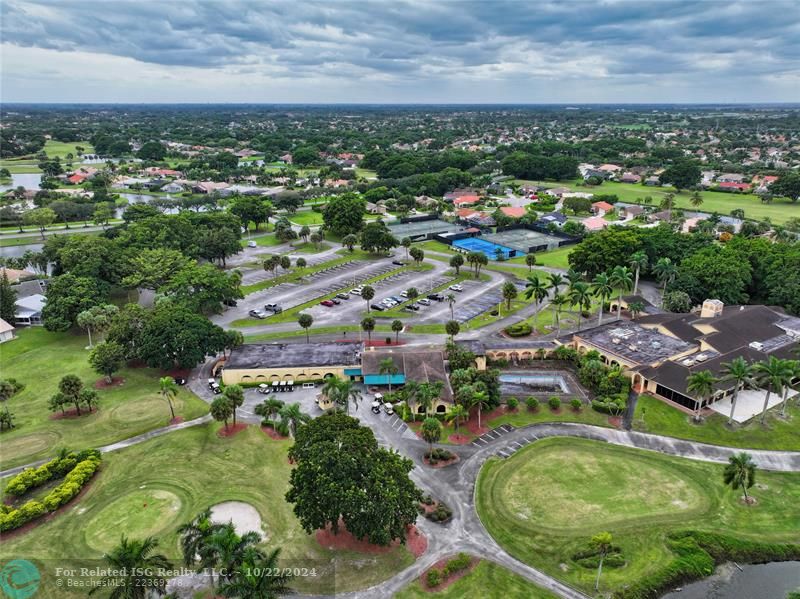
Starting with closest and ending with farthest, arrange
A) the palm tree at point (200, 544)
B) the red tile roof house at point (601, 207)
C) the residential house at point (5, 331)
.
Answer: the palm tree at point (200, 544) < the residential house at point (5, 331) < the red tile roof house at point (601, 207)

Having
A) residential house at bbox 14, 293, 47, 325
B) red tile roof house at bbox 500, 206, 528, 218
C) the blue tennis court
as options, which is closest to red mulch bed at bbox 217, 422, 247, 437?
residential house at bbox 14, 293, 47, 325

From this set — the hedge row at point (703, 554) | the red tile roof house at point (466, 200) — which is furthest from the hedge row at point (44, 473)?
the red tile roof house at point (466, 200)

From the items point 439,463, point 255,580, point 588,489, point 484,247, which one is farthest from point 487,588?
point 484,247

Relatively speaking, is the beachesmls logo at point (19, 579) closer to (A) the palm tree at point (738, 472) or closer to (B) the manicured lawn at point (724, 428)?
(A) the palm tree at point (738, 472)

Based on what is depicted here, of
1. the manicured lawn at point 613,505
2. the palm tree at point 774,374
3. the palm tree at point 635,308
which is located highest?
the palm tree at point 774,374

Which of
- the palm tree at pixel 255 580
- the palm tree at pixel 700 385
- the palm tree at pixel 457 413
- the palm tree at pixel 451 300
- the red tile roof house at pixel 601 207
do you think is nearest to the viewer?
the palm tree at pixel 255 580

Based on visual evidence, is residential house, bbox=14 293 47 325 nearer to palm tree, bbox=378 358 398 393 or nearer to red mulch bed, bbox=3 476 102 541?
red mulch bed, bbox=3 476 102 541
